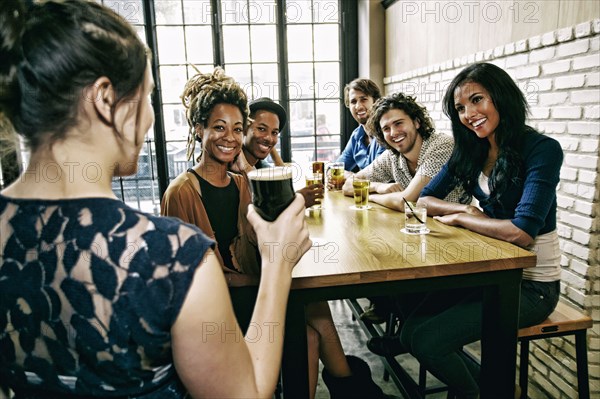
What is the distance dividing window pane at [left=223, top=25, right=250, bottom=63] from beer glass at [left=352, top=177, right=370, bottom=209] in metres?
3.28

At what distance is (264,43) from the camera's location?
4895mm

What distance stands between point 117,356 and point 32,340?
152 mm

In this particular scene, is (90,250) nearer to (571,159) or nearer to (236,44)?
(571,159)

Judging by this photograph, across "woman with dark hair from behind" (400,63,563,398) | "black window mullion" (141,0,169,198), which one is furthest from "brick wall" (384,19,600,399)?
"black window mullion" (141,0,169,198)

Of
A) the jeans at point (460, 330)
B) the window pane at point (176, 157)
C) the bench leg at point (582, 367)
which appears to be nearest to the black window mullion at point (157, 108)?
the window pane at point (176, 157)

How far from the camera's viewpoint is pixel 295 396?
4.35 ft

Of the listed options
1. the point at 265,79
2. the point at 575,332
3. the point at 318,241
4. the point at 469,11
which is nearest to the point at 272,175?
the point at 318,241

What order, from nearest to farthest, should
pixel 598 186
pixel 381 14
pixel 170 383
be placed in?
pixel 170 383 < pixel 598 186 < pixel 381 14

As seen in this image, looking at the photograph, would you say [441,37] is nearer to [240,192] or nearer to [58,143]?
[240,192]

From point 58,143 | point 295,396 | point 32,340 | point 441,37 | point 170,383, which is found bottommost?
point 295,396

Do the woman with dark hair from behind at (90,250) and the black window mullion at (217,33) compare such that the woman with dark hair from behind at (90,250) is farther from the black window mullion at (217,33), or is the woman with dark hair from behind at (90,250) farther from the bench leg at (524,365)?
the black window mullion at (217,33)

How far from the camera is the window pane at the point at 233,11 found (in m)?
4.73

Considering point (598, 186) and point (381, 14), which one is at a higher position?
point (381, 14)

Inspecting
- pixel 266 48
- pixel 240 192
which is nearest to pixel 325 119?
pixel 266 48
